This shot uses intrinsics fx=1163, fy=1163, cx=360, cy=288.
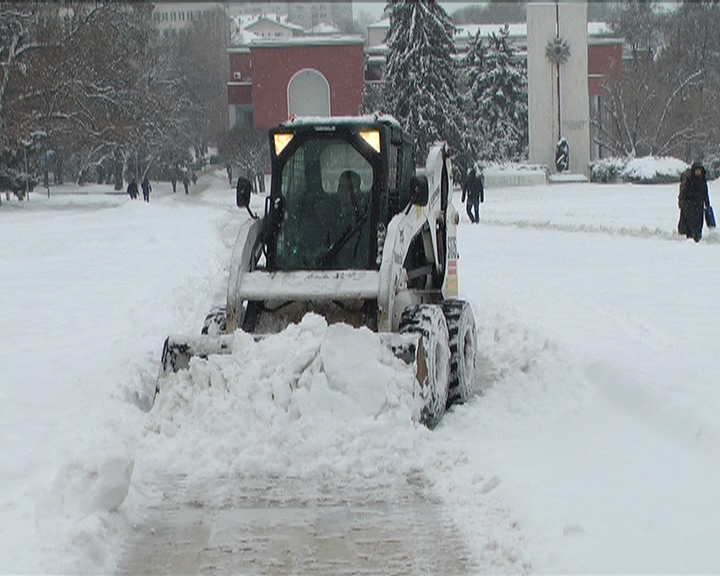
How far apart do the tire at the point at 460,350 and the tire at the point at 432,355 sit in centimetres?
12

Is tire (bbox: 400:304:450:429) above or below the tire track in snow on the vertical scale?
above

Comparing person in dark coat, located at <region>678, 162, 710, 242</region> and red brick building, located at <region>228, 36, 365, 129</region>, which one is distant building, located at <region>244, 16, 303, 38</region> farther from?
person in dark coat, located at <region>678, 162, 710, 242</region>

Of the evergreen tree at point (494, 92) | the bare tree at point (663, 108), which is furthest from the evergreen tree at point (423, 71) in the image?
the bare tree at point (663, 108)

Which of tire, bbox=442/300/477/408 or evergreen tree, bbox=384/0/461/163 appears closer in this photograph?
tire, bbox=442/300/477/408

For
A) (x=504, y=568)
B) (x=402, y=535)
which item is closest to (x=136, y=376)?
(x=402, y=535)


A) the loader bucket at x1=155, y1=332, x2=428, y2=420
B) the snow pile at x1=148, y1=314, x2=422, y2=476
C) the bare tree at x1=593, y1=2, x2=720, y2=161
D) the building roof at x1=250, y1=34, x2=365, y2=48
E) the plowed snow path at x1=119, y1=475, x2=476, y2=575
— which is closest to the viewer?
the plowed snow path at x1=119, y1=475, x2=476, y2=575

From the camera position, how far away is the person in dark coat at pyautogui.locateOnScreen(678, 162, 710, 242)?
22812 mm

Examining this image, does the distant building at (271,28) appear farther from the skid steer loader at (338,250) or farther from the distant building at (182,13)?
the skid steer loader at (338,250)

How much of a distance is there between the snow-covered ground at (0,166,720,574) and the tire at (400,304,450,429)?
180mm

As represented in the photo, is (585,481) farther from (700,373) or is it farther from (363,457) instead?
(700,373)

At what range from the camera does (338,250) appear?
30.4 ft

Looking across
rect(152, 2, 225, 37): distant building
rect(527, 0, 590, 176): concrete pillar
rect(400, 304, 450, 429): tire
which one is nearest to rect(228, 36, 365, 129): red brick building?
rect(527, 0, 590, 176): concrete pillar

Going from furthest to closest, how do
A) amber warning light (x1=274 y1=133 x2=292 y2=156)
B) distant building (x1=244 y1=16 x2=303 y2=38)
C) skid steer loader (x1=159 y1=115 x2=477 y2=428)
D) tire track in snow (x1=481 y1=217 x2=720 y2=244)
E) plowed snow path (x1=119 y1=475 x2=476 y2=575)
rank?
1. distant building (x1=244 y1=16 x2=303 y2=38)
2. tire track in snow (x1=481 y1=217 x2=720 y2=244)
3. amber warning light (x1=274 y1=133 x2=292 y2=156)
4. skid steer loader (x1=159 y1=115 x2=477 y2=428)
5. plowed snow path (x1=119 y1=475 x2=476 y2=575)

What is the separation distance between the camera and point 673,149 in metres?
72.4
